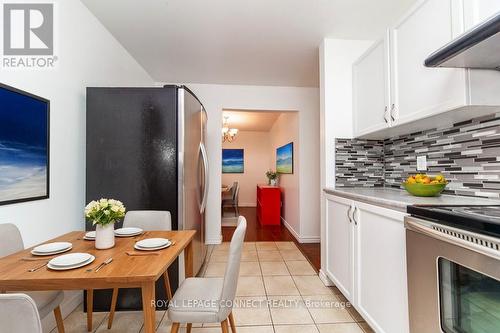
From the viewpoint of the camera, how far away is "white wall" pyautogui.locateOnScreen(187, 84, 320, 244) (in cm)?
368

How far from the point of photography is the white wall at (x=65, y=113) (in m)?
1.55

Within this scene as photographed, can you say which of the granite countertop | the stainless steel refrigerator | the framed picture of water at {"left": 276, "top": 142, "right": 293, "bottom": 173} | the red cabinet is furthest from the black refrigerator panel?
the red cabinet

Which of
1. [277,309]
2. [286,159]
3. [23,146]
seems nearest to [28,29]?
[23,146]

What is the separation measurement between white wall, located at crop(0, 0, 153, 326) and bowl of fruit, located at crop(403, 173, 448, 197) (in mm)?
2522

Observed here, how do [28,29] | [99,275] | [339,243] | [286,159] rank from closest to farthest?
[99,275] < [28,29] < [339,243] < [286,159]

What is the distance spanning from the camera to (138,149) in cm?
198

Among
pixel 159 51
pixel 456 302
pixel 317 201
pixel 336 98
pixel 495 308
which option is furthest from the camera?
pixel 317 201

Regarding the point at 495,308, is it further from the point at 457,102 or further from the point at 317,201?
the point at 317,201

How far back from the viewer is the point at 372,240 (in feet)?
4.93

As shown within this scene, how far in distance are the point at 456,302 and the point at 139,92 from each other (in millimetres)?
2338

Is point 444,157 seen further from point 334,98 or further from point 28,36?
point 28,36

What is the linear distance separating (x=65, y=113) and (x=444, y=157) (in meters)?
2.87

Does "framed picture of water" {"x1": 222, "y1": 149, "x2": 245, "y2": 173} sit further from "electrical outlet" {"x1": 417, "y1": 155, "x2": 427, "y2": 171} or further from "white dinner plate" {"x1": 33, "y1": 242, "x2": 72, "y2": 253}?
"white dinner plate" {"x1": 33, "y1": 242, "x2": 72, "y2": 253}

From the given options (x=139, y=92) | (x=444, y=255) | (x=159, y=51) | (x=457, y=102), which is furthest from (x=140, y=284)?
(x=159, y=51)
